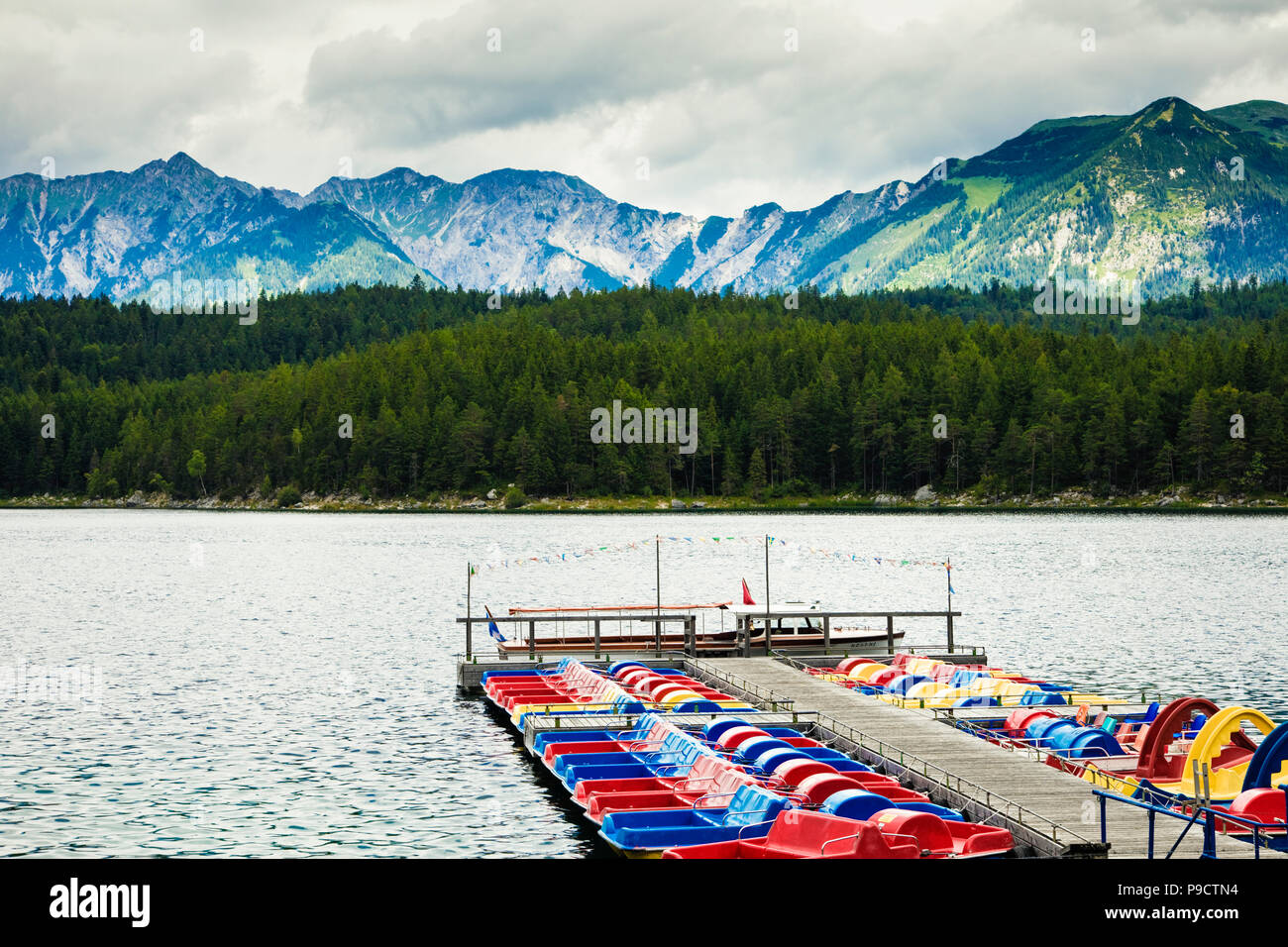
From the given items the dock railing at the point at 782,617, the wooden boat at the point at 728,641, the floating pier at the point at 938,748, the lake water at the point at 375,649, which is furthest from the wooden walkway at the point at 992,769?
the lake water at the point at 375,649

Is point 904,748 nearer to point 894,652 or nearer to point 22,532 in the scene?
point 894,652

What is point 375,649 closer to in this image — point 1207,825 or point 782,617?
point 782,617

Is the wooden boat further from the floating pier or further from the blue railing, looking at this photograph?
the blue railing

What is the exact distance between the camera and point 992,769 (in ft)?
91.4

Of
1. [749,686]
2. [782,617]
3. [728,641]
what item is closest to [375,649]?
[728,641]

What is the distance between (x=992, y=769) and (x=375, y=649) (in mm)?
38662

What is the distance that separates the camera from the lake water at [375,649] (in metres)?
28.9

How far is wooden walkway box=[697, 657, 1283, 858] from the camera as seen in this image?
70.5 feet

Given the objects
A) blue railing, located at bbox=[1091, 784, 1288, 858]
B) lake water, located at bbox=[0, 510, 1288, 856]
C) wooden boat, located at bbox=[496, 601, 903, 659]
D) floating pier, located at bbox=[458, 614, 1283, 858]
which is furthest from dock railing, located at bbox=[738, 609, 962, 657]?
blue railing, located at bbox=[1091, 784, 1288, 858]

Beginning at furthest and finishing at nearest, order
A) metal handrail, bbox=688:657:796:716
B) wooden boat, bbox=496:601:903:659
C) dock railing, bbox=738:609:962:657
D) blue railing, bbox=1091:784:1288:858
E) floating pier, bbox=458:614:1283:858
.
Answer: wooden boat, bbox=496:601:903:659, dock railing, bbox=738:609:962:657, metal handrail, bbox=688:657:796:716, floating pier, bbox=458:614:1283:858, blue railing, bbox=1091:784:1288:858

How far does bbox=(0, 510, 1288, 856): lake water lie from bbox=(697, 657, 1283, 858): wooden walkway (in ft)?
27.7

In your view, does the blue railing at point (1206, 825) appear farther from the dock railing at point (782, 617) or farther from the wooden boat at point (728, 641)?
the wooden boat at point (728, 641)

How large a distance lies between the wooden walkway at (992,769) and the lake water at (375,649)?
27.7 feet

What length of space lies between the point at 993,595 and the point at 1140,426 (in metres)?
125
